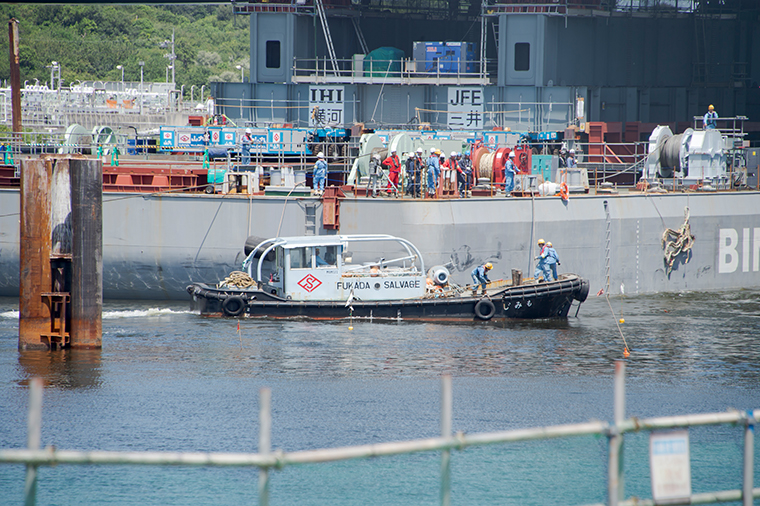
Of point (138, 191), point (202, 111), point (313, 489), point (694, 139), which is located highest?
point (202, 111)

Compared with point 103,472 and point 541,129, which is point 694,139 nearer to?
point 541,129

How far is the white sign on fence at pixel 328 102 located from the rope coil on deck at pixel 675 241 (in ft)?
48.8

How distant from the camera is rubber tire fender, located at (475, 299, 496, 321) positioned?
69.8ft

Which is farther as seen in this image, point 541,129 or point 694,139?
point 541,129

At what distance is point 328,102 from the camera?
118 feet

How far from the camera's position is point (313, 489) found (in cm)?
1079

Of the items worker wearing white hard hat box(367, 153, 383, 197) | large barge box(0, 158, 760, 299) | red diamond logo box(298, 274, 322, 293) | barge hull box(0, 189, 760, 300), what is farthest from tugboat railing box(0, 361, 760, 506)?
worker wearing white hard hat box(367, 153, 383, 197)

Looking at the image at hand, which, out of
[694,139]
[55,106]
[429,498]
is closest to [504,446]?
[429,498]

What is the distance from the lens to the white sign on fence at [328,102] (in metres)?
36.1

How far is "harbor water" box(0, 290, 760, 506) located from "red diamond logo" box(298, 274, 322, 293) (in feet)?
3.16

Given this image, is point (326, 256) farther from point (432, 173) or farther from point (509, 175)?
point (509, 175)

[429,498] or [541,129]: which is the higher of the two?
[541,129]

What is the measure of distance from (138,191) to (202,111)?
25827mm

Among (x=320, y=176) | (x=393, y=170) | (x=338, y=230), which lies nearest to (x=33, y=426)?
(x=338, y=230)
